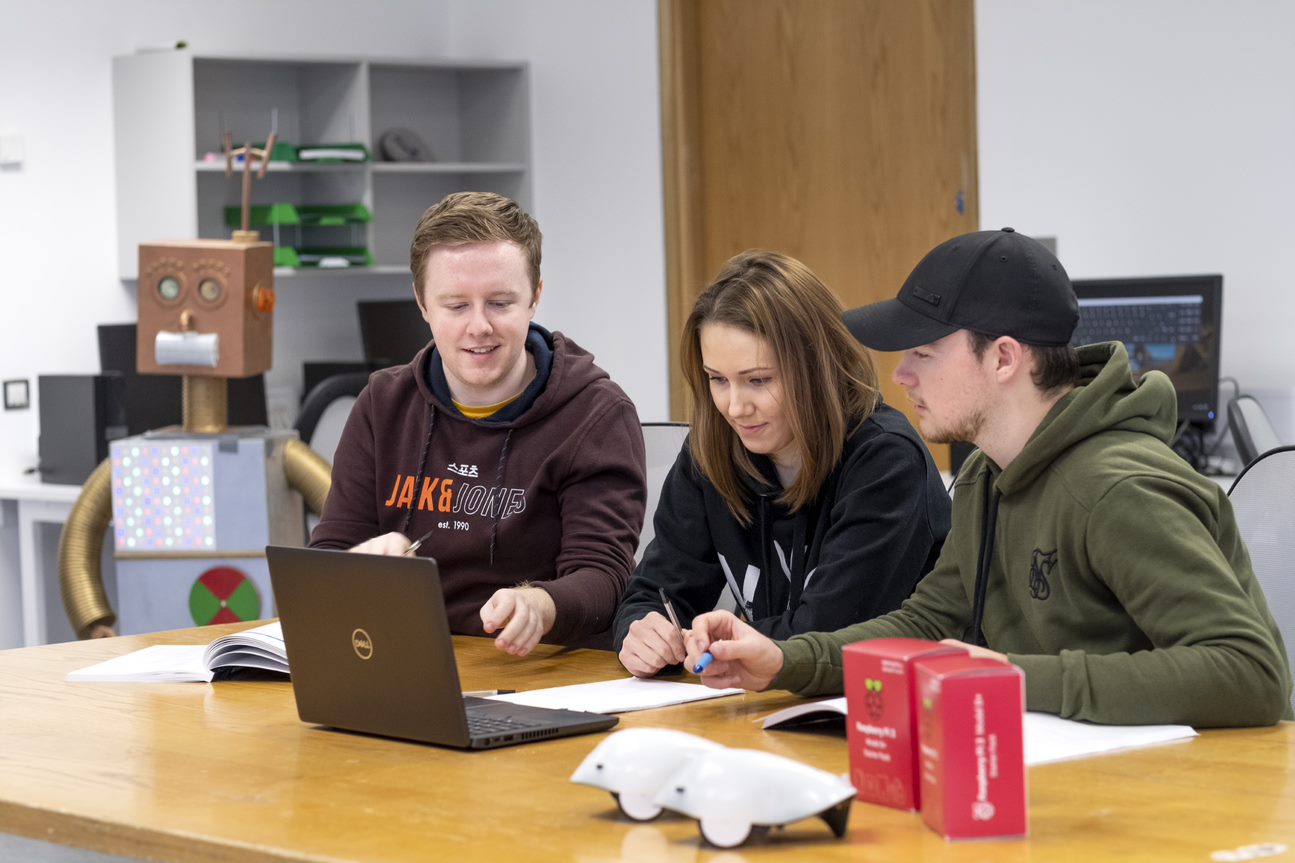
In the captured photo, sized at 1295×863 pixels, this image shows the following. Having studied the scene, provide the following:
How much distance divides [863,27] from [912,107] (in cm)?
31

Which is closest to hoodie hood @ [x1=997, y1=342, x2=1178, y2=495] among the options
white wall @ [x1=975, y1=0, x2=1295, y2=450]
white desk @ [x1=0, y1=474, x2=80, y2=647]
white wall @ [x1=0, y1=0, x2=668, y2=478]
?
white wall @ [x1=975, y1=0, x2=1295, y2=450]

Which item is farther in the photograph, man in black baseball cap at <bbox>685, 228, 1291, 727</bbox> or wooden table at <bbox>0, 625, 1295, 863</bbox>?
man in black baseball cap at <bbox>685, 228, 1291, 727</bbox>

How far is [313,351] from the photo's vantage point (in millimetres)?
5852

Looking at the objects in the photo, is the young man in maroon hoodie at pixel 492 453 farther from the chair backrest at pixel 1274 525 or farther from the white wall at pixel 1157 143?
the white wall at pixel 1157 143

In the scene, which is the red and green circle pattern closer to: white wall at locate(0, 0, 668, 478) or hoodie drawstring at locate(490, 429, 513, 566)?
hoodie drawstring at locate(490, 429, 513, 566)

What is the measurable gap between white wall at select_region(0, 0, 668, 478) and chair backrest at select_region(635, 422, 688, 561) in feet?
9.95

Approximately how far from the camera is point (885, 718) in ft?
4.11

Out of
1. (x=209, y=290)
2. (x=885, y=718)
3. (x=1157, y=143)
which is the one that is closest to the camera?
(x=885, y=718)

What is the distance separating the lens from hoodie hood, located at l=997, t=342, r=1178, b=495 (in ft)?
5.38

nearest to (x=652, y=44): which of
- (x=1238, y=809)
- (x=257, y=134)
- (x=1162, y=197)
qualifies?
(x=257, y=134)

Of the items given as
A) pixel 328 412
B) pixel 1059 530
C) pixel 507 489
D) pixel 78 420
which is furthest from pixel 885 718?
pixel 78 420

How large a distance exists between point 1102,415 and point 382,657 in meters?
0.74

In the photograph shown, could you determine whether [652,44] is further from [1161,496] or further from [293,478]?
[1161,496]

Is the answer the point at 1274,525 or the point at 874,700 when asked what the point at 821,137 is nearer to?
the point at 1274,525
